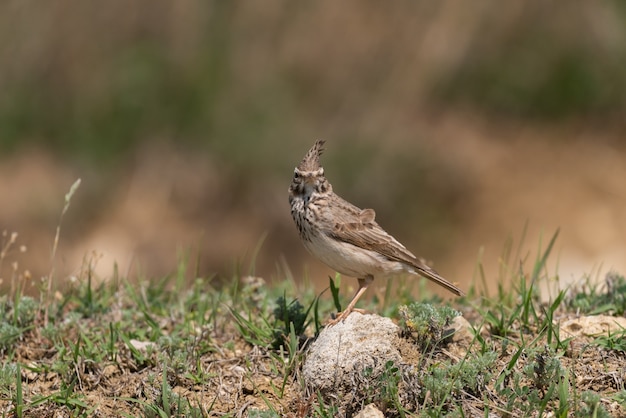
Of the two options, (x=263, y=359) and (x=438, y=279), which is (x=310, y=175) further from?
(x=263, y=359)

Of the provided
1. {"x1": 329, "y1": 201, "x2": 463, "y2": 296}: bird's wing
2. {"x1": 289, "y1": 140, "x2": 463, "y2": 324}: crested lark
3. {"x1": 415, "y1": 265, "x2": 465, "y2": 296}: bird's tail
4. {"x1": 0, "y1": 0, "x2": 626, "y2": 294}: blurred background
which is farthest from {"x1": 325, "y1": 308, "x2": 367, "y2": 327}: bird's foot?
{"x1": 0, "y1": 0, "x2": 626, "y2": 294}: blurred background

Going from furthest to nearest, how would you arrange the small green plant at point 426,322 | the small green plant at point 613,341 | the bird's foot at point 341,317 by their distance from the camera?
the bird's foot at point 341,317 < the small green plant at point 613,341 < the small green plant at point 426,322

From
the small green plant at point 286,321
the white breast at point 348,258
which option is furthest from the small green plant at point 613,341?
the small green plant at point 286,321

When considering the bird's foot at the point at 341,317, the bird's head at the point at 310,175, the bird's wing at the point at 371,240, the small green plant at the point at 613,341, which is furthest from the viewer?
the bird's head at the point at 310,175

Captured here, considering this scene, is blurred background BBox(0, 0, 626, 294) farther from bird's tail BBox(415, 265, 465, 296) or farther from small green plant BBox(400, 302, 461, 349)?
small green plant BBox(400, 302, 461, 349)

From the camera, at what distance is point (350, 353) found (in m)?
5.04

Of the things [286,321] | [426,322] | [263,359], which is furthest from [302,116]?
[426,322]

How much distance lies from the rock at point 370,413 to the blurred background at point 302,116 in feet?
24.3

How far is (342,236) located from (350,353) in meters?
1.06

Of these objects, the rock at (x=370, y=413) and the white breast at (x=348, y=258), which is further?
the white breast at (x=348, y=258)

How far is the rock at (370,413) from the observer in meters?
4.67

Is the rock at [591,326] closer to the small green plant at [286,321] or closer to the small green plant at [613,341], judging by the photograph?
the small green plant at [613,341]

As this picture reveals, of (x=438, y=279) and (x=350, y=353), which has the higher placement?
(x=438, y=279)

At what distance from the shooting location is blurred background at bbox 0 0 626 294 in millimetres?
12336
